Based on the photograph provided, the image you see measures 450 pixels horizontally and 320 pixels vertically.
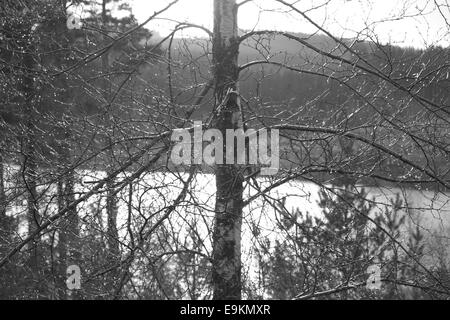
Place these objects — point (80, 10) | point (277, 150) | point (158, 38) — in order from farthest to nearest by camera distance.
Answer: point (158, 38) → point (80, 10) → point (277, 150)

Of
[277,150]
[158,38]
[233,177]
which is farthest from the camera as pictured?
[158,38]

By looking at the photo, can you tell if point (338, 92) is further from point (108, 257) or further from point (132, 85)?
point (108, 257)

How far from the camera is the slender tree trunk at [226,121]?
4.90m

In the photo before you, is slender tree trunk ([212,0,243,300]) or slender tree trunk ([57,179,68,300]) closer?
slender tree trunk ([212,0,243,300])

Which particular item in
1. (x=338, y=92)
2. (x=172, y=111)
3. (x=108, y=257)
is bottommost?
(x=108, y=257)

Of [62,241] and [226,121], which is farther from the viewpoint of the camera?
[62,241]

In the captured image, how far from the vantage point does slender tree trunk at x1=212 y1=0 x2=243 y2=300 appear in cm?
490

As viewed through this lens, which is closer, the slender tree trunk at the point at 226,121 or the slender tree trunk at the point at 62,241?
the slender tree trunk at the point at 226,121

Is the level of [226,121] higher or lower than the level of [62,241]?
higher

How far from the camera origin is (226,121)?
496 centimetres

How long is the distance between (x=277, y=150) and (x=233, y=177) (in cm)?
56

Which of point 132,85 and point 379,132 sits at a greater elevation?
point 132,85
